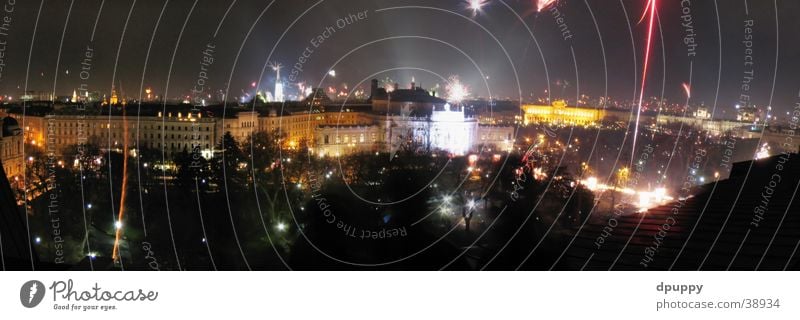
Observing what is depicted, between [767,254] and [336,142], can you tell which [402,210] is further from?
[336,142]

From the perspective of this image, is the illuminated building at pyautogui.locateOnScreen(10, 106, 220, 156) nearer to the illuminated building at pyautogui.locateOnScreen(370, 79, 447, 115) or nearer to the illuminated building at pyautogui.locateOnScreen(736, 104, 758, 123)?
the illuminated building at pyautogui.locateOnScreen(370, 79, 447, 115)

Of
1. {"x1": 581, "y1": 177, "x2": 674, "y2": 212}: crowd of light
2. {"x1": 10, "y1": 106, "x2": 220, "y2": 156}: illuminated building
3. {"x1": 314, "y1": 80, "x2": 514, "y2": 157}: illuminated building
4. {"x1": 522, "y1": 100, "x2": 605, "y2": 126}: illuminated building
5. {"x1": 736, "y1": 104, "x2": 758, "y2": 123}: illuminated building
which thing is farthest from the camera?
{"x1": 522, "y1": 100, "x2": 605, "y2": 126}: illuminated building

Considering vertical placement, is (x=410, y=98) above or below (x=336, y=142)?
above

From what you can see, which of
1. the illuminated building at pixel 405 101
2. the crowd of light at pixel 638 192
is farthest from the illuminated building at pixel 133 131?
the crowd of light at pixel 638 192

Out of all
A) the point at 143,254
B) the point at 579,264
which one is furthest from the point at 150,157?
the point at 579,264

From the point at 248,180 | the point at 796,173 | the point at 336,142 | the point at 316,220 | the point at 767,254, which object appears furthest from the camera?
the point at 336,142

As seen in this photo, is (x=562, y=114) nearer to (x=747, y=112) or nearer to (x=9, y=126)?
(x=747, y=112)

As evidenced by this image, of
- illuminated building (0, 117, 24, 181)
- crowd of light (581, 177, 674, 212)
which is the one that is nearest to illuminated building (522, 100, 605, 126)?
crowd of light (581, 177, 674, 212)
